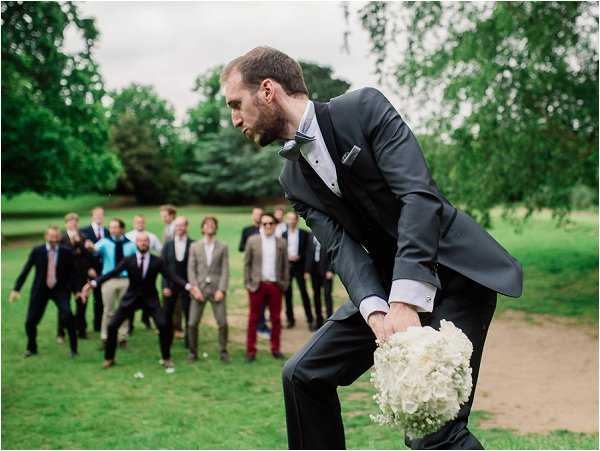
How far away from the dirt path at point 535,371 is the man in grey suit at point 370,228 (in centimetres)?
558

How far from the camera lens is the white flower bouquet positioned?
259 cm

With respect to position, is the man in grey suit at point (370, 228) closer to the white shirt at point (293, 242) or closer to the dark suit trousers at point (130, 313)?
the dark suit trousers at point (130, 313)

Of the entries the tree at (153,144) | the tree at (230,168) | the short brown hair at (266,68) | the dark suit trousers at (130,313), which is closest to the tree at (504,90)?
the dark suit trousers at (130,313)

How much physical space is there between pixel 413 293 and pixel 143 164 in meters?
64.9

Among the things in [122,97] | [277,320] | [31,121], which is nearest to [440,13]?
[277,320]

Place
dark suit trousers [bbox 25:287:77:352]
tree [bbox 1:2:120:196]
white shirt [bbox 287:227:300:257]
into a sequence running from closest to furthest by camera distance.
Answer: dark suit trousers [bbox 25:287:77:352], white shirt [bbox 287:227:300:257], tree [bbox 1:2:120:196]

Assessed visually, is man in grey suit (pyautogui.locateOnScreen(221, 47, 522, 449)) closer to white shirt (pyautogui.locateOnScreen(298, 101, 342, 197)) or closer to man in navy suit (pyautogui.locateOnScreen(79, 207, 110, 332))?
white shirt (pyautogui.locateOnScreen(298, 101, 342, 197))

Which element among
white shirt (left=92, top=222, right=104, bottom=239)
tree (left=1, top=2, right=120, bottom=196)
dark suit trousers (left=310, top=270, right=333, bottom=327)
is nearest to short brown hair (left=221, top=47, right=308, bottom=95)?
white shirt (left=92, top=222, right=104, bottom=239)

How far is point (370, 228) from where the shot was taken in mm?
3250

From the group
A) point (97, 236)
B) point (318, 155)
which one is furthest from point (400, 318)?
point (97, 236)

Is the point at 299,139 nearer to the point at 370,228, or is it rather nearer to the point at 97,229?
the point at 370,228

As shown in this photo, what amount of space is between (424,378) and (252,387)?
302 inches

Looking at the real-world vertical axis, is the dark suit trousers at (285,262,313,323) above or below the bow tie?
below

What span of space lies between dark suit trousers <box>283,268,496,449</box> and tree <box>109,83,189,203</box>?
5789 centimetres
